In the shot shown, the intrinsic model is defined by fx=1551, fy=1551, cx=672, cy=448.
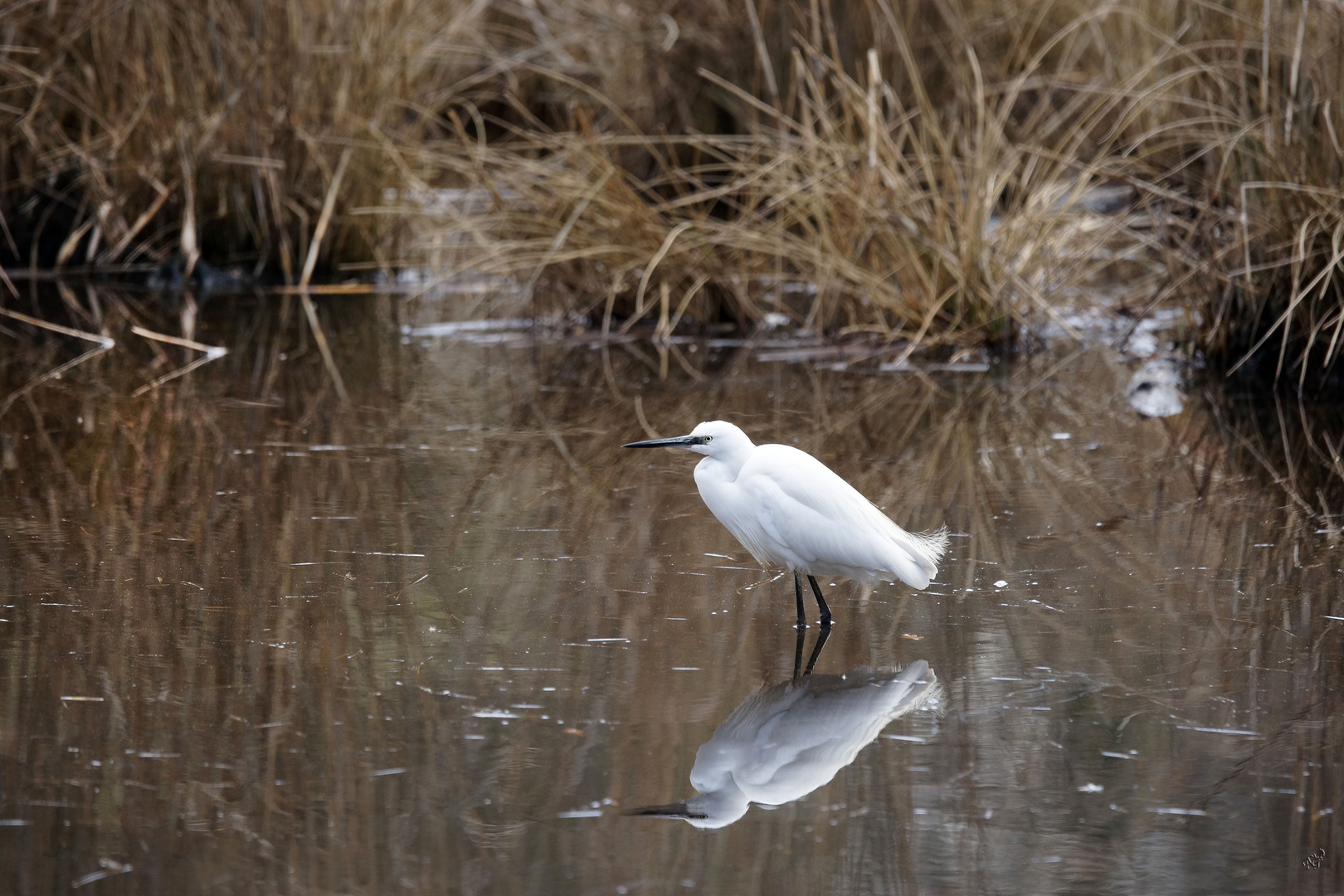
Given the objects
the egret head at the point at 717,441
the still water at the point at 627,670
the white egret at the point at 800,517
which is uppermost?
the egret head at the point at 717,441

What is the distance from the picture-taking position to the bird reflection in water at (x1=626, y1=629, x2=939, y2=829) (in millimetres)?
2244

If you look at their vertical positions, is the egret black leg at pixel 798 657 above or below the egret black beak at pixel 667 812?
below

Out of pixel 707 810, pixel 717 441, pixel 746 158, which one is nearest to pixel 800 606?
pixel 717 441

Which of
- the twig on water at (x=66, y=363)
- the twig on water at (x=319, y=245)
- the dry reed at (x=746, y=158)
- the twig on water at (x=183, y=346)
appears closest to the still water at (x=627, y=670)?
the twig on water at (x=66, y=363)

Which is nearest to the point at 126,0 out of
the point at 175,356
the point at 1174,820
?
the point at 175,356

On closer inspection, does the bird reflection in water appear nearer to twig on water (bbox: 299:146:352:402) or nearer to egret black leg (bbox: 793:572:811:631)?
Result: egret black leg (bbox: 793:572:811:631)

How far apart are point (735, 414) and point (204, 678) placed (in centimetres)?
260

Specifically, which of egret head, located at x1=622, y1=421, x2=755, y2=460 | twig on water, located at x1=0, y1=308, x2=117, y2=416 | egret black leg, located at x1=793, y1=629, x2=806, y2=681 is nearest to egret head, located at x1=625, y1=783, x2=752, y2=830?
egret black leg, located at x1=793, y1=629, x2=806, y2=681

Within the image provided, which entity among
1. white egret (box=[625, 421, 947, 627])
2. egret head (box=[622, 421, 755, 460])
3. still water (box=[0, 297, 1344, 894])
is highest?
egret head (box=[622, 421, 755, 460])

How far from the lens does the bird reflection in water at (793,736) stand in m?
2.24

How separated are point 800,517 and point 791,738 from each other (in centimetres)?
57

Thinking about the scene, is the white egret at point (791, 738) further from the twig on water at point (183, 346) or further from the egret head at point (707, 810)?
the twig on water at point (183, 346)

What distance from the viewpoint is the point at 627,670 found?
107 inches

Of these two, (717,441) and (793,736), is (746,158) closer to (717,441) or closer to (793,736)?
(717,441)
